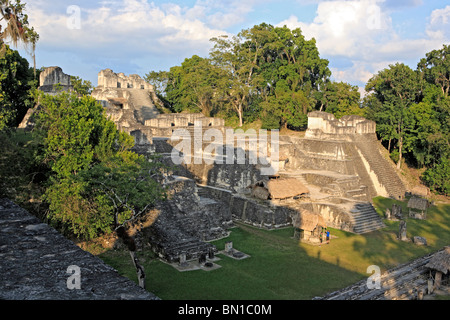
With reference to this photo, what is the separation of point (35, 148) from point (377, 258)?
12.1 meters

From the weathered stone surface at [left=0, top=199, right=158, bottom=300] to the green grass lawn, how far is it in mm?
5081

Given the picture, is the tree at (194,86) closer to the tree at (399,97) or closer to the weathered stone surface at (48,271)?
the tree at (399,97)

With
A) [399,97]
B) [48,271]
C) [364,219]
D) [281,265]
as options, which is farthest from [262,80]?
[48,271]

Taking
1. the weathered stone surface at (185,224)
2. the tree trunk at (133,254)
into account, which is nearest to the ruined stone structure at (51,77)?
the weathered stone surface at (185,224)

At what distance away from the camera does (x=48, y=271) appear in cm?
419

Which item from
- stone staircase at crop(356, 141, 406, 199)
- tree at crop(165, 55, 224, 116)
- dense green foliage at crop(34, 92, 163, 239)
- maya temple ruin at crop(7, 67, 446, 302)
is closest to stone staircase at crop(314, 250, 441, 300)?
maya temple ruin at crop(7, 67, 446, 302)

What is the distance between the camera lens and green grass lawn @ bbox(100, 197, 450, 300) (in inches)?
396

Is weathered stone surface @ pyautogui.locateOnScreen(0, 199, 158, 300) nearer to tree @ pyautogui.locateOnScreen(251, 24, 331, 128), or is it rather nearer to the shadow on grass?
the shadow on grass

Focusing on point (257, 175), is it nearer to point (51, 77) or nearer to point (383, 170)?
point (383, 170)

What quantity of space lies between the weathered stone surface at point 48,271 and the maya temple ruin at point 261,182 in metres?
6.97

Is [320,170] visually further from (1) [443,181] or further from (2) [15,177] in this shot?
(2) [15,177]

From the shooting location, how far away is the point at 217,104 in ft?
107

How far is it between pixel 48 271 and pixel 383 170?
2317 cm
